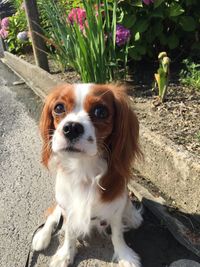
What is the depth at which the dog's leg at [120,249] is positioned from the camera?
2.34 m

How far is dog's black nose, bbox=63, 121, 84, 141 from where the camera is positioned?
1.79 metres

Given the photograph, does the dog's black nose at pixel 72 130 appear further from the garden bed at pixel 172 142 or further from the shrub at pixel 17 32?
the shrub at pixel 17 32

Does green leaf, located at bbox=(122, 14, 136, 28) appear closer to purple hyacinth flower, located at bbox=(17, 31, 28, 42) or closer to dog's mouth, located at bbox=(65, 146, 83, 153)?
dog's mouth, located at bbox=(65, 146, 83, 153)

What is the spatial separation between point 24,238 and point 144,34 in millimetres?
2406

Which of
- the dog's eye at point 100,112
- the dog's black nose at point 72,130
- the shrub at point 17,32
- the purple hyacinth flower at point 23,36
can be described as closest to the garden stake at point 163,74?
the dog's eye at point 100,112

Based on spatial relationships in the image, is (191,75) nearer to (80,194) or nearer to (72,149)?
(80,194)

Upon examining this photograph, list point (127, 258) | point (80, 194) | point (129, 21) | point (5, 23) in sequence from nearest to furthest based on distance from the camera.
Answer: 1. point (80, 194)
2. point (127, 258)
3. point (129, 21)
4. point (5, 23)

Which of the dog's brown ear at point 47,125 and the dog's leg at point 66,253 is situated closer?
the dog's brown ear at point 47,125

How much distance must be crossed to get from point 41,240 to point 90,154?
0.97 m

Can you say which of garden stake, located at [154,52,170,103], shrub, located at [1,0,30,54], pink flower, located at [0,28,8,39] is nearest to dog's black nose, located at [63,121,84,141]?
garden stake, located at [154,52,170,103]

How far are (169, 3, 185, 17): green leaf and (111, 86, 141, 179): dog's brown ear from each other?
6.00ft

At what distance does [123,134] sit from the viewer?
203 centimetres

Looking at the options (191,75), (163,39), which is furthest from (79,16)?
(191,75)

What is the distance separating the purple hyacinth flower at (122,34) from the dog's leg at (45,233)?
1.85m
